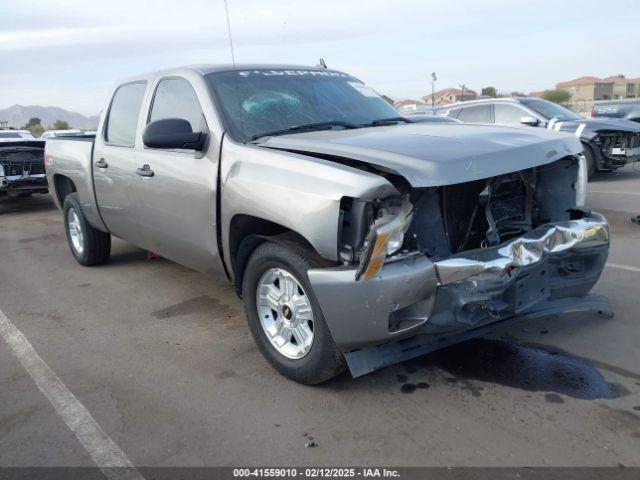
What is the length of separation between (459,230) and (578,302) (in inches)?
41.9

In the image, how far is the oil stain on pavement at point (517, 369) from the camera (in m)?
3.39

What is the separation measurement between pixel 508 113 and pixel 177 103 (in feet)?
28.5

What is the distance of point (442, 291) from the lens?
122 inches

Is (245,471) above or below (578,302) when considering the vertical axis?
below

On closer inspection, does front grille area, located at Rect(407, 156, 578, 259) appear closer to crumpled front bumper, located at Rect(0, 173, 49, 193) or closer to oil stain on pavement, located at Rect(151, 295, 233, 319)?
oil stain on pavement, located at Rect(151, 295, 233, 319)

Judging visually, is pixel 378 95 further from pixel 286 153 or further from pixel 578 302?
pixel 578 302

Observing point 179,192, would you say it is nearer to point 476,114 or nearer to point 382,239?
point 382,239

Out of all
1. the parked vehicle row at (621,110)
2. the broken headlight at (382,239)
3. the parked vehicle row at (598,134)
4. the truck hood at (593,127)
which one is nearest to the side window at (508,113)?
the parked vehicle row at (598,134)

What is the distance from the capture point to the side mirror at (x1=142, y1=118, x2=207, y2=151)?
12.9 ft

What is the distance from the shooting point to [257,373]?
12.4 ft

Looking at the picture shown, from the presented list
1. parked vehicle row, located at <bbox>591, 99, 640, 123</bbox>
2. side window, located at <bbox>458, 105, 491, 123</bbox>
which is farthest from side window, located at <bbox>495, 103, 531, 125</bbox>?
parked vehicle row, located at <bbox>591, 99, 640, 123</bbox>

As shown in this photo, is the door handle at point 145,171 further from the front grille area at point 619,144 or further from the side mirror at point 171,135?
the front grille area at point 619,144

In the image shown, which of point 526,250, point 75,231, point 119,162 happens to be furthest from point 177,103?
point 75,231

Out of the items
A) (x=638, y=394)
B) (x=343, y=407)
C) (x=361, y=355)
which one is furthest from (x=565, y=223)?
(x=343, y=407)
